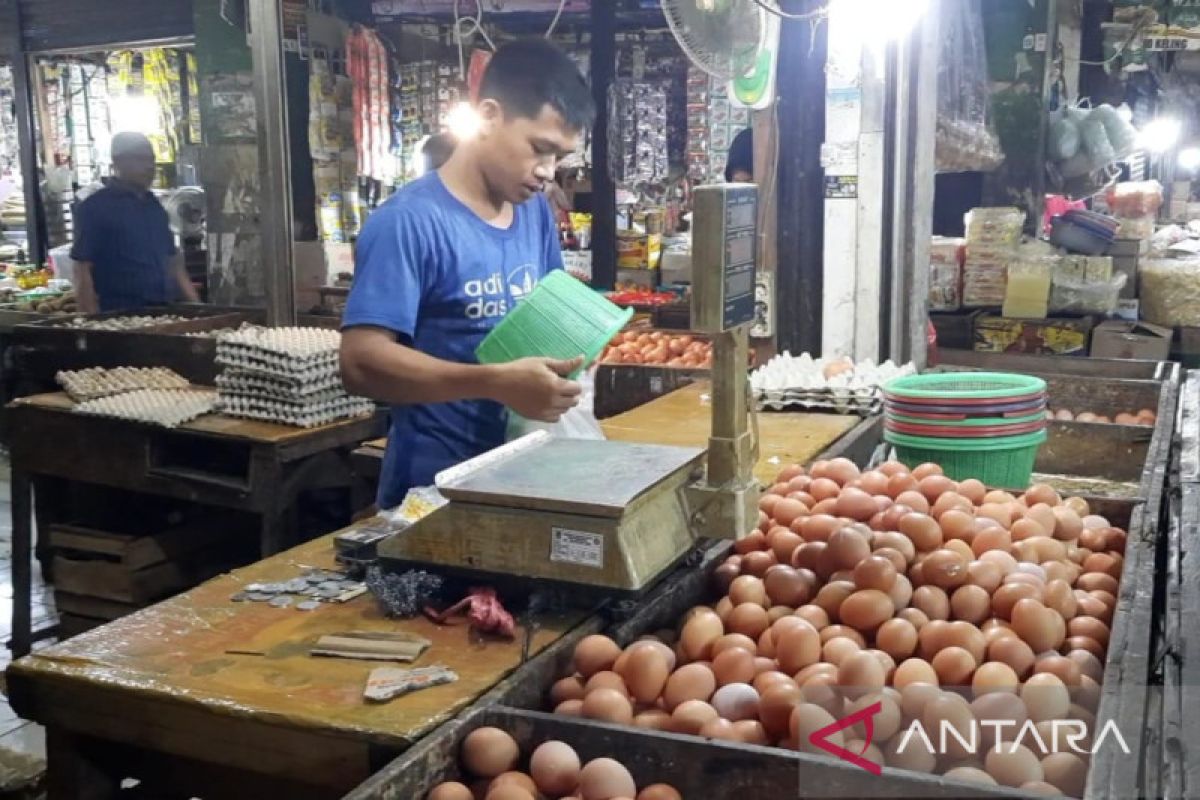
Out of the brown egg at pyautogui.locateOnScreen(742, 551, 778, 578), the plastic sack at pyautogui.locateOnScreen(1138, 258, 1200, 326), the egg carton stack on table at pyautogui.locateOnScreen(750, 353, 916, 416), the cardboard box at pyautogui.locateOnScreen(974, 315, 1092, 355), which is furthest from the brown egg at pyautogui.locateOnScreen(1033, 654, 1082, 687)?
the plastic sack at pyautogui.locateOnScreen(1138, 258, 1200, 326)

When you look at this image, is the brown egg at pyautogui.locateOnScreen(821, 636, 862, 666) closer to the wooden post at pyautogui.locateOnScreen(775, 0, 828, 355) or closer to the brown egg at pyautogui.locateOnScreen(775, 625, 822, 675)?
the brown egg at pyautogui.locateOnScreen(775, 625, 822, 675)

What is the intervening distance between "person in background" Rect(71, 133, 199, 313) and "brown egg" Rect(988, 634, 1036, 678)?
6.15 m

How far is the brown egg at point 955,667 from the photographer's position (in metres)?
1.87

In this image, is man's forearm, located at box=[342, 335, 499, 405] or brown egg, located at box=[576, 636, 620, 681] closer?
brown egg, located at box=[576, 636, 620, 681]

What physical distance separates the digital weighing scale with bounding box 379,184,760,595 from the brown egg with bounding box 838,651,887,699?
33cm

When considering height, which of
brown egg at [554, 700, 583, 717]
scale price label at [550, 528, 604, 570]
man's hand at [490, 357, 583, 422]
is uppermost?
man's hand at [490, 357, 583, 422]

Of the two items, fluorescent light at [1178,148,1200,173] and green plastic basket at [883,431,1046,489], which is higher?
fluorescent light at [1178,148,1200,173]

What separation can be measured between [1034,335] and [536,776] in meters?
5.64

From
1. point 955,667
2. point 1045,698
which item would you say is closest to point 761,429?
point 955,667

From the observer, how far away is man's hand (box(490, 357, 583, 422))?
2.30 meters

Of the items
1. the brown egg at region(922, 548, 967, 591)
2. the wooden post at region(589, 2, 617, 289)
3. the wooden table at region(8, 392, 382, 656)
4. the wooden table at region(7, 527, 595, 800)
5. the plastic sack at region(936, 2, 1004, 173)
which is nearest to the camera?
the wooden table at region(7, 527, 595, 800)

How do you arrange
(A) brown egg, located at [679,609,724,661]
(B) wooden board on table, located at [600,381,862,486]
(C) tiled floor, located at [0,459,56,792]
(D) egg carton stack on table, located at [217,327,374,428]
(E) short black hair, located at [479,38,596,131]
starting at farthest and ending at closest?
(D) egg carton stack on table, located at [217,327,374,428] < (C) tiled floor, located at [0,459,56,792] < (B) wooden board on table, located at [600,381,862,486] < (E) short black hair, located at [479,38,596,131] < (A) brown egg, located at [679,609,724,661]

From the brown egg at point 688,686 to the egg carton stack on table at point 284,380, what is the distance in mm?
2907

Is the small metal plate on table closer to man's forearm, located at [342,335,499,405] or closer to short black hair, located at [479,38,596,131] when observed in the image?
man's forearm, located at [342,335,499,405]
